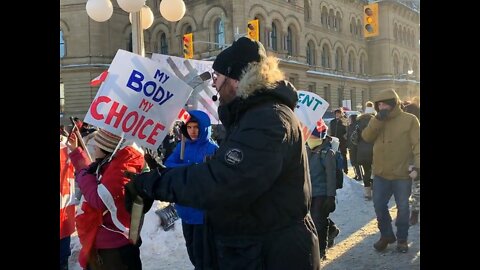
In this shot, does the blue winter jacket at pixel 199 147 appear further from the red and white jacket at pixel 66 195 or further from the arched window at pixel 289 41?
the arched window at pixel 289 41

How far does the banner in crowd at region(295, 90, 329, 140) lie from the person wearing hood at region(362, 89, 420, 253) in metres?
0.70

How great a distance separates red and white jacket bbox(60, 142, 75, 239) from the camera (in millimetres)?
4094

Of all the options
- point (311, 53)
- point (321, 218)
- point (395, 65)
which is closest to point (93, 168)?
point (321, 218)

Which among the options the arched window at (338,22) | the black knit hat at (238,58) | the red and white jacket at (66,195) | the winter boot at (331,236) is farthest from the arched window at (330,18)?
the black knit hat at (238,58)

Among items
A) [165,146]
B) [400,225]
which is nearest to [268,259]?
[400,225]

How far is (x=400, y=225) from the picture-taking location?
596 cm

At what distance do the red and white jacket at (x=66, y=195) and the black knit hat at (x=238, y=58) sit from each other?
2287 millimetres

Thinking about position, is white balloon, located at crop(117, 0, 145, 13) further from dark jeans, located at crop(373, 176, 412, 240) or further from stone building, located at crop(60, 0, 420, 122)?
stone building, located at crop(60, 0, 420, 122)

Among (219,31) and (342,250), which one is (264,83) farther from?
(219,31)

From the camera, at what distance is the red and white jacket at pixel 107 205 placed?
3123mm

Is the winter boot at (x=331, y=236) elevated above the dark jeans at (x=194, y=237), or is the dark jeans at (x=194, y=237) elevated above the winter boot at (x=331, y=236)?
the dark jeans at (x=194, y=237)

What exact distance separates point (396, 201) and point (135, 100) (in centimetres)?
392

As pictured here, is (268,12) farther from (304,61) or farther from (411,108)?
(411,108)

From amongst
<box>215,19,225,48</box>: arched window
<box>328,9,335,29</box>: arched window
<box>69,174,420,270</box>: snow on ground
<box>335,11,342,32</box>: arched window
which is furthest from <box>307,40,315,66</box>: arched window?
<box>69,174,420,270</box>: snow on ground
